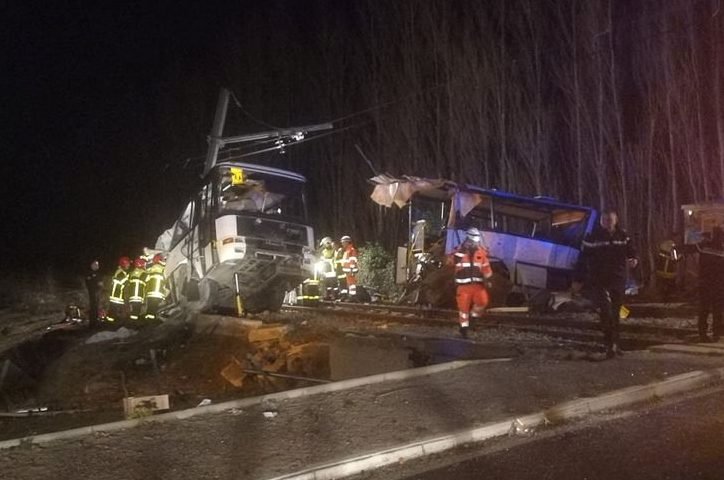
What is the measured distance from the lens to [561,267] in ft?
59.8

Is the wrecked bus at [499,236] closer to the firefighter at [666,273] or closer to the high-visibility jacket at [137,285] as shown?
the firefighter at [666,273]

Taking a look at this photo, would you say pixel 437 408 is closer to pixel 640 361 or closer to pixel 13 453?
pixel 640 361

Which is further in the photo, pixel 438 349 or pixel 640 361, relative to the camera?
A: pixel 438 349

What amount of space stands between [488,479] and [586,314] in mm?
10910

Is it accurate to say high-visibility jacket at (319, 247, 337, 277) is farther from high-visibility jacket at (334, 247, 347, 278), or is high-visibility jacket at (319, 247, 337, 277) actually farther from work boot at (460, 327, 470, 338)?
work boot at (460, 327, 470, 338)

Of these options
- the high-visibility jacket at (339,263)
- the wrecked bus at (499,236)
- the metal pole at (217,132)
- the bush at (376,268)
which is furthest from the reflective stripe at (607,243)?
the bush at (376,268)

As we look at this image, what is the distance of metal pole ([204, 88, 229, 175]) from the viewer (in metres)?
20.9

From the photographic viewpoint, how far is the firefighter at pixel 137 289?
1816 centimetres

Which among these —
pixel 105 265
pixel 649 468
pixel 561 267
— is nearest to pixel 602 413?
pixel 649 468

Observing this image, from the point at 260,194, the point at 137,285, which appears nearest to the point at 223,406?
the point at 260,194

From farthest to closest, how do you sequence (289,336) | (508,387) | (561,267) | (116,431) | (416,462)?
(561,267) < (289,336) < (508,387) < (116,431) < (416,462)

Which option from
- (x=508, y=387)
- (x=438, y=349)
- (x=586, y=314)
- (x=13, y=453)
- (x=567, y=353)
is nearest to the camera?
(x=13, y=453)

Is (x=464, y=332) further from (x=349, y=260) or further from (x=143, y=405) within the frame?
(x=349, y=260)

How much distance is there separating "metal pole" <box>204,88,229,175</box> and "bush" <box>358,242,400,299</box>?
658cm
